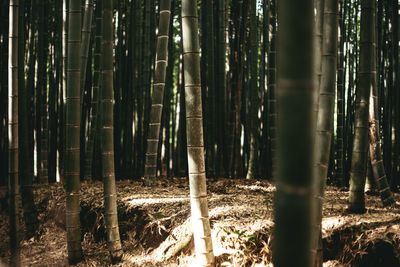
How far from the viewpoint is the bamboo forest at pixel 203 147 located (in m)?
0.78

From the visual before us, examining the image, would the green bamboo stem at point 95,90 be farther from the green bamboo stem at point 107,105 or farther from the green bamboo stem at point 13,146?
the green bamboo stem at point 107,105

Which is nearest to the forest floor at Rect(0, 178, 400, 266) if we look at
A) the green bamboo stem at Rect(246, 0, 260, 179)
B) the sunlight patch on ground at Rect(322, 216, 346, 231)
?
the sunlight patch on ground at Rect(322, 216, 346, 231)

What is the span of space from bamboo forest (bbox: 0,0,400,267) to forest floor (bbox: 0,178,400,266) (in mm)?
11

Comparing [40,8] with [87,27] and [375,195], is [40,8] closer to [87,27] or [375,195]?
[87,27]

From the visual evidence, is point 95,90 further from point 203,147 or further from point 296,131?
point 296,131

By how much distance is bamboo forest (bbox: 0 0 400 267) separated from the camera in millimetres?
776

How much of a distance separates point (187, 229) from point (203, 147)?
30.6 inches

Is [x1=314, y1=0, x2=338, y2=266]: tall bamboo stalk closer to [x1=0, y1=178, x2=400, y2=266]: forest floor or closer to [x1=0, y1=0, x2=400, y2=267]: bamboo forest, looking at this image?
[x1=0, y1=0, x2=400, y2=267]: bamboo forest

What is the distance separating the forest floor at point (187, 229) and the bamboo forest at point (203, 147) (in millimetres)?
11

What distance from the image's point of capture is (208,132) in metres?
4.74

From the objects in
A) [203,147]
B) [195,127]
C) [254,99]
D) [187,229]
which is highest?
[254,99]

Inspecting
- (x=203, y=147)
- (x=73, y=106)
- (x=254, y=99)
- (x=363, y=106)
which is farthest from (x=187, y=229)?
(x=254, y=99)

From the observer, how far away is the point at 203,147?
207cm

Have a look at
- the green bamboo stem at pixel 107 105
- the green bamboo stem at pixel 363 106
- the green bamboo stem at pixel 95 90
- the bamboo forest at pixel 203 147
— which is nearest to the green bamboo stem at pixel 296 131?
the bamboo forest at pixel 203 147
